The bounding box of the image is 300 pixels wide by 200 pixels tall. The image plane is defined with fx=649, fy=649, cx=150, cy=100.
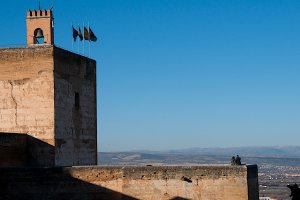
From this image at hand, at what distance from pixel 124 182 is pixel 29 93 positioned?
19.6ft

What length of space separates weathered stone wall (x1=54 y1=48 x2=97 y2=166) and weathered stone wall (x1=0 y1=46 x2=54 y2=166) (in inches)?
13.2

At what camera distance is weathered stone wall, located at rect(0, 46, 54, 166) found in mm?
25484

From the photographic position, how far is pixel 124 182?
73.2 feet

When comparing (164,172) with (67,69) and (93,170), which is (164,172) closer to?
(93,170)

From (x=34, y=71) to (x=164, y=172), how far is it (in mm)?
7072

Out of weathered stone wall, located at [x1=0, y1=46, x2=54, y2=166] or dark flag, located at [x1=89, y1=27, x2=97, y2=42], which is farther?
dark flag, located at [x1=89, y1=27, x2=97, y2=42]

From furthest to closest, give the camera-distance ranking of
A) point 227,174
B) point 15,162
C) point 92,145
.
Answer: point 92,145 < point 15,162 < point 227,174

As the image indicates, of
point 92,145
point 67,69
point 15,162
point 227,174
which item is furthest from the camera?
point 92,145

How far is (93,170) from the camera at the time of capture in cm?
2233

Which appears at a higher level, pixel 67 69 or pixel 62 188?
pixel 67 69

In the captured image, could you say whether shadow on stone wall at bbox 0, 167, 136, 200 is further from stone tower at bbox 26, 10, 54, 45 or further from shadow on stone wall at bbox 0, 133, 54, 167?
stone tower at bbox 26, 10, 54, 45

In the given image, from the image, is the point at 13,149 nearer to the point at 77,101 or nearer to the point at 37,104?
the point at 37,104

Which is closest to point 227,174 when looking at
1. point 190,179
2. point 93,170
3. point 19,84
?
point 190,179

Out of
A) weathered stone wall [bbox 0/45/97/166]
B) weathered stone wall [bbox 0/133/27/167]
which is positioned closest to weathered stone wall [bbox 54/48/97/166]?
weathered stone wall [bbox 0/45/97/166]
